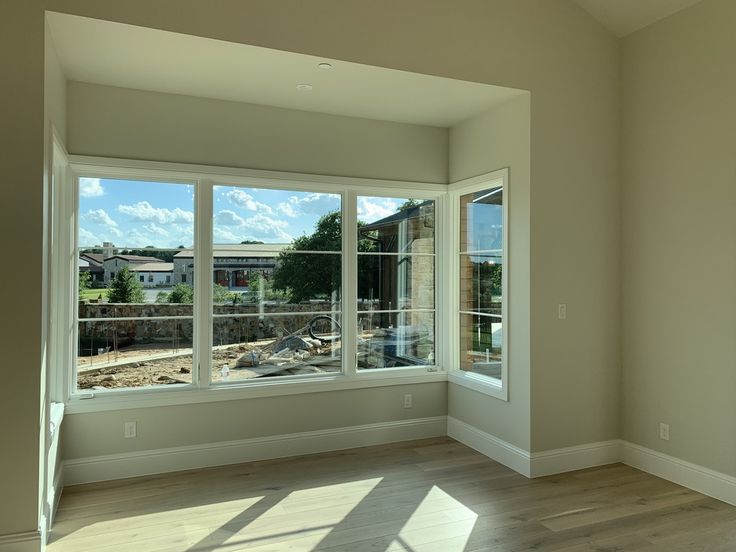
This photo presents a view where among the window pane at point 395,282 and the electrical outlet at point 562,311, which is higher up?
the window pane at point 395,282

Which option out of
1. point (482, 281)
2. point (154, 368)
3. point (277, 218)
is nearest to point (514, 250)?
point (482, 281)

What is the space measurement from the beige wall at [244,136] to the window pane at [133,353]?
1221 mm

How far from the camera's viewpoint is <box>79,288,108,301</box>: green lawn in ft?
12.4

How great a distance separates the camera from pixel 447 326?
487 centimetres

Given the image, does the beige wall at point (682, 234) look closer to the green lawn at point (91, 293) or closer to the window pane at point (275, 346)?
the window pane at point (275, 346)

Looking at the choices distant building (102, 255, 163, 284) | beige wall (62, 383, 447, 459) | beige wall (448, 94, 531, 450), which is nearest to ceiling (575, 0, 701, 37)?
beige wall (448, 94, 531, 450)

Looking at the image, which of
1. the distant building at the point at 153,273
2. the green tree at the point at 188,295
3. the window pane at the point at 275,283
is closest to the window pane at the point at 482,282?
the window pane at the point at 275,283

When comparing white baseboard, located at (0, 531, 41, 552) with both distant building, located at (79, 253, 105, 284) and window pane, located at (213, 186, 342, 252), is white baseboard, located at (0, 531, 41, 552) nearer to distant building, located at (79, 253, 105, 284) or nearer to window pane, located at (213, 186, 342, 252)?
distant building, located at (79, 253, 105, 284)

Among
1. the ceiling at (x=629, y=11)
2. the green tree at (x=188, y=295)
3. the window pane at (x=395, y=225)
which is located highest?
the ceiling at (x=629, y=11)

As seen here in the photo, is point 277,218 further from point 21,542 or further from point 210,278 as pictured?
point 21,542

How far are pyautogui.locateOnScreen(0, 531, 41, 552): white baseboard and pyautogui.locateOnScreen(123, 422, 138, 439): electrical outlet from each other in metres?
1.14

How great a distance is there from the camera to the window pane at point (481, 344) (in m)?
4.27

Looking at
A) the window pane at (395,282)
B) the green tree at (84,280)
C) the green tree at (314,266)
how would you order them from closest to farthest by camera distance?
1. the green tree at (84,280)
2. the green tree at (314,266)
3. the window pane at (395,282)

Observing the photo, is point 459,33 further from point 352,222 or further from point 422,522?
point 422,522
